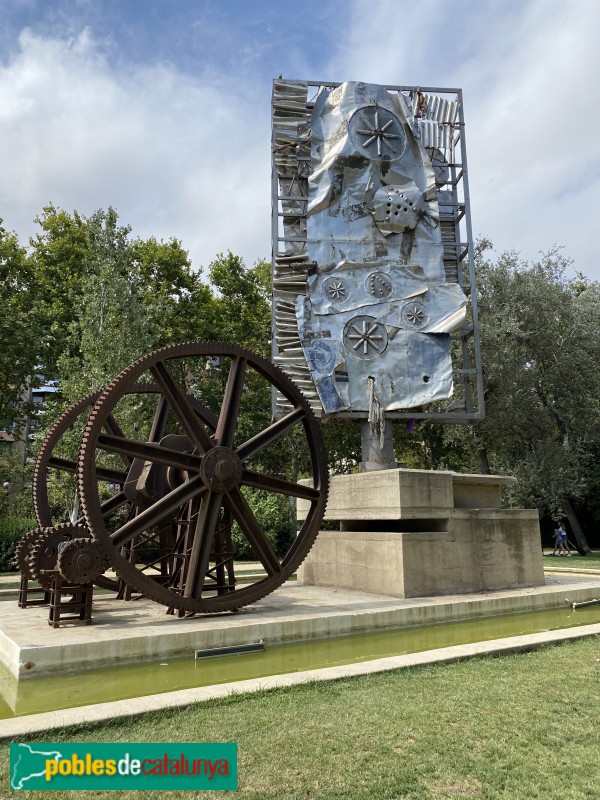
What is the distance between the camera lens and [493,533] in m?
13.0

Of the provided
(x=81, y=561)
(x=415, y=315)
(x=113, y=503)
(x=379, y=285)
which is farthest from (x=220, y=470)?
(x=415, y=315)

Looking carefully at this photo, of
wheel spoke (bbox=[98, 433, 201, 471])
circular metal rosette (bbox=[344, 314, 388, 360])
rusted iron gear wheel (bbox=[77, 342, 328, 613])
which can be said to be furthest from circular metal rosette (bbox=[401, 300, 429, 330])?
wheel spoke (bbox=[98, 433, 201, 471])

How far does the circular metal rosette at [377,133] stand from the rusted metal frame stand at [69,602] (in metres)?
17.4

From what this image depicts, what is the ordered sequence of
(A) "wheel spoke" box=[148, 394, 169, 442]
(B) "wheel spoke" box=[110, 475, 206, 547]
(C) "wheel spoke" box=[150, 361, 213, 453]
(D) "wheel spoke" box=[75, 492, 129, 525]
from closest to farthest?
(B) "wheel spoke" box=[110, 475, 206, 547] < (C) "wheel spoke" box=[150, 361, 213, 453] < (D) "wheel spoke" box=[75, 492, 129, 525] < (A) "wheel spoke" box=[148, 394, 169, 442]

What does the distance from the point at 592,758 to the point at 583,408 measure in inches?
1075

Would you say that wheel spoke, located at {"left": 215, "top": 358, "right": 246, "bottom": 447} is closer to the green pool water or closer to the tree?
the green pool water

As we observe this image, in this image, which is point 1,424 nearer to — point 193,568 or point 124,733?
point 193,568

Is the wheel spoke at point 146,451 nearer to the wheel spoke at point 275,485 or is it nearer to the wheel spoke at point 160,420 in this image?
the wheel spoke at point 275,485

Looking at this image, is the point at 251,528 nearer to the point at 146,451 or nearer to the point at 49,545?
the point at 146,451

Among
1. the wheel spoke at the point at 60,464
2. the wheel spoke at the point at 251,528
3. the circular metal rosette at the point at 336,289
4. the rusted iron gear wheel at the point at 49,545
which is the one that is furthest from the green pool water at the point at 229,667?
the circular metal rosette at the point at 336,289

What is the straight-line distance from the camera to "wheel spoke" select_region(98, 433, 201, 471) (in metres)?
8.92

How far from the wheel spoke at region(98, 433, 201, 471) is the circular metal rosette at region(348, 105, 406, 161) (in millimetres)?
15442

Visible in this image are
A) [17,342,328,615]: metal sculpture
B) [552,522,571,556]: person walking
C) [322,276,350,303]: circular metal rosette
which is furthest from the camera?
[552,522,571,556]: person walking

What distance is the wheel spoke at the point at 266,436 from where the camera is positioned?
994cm
